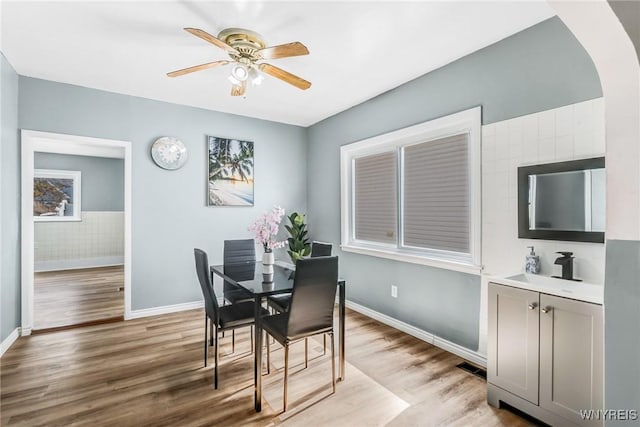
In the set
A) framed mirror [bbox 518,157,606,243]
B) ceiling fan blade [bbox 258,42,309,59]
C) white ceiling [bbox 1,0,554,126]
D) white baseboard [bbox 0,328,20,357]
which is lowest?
white baseboard [bbox 0,328,20,357]

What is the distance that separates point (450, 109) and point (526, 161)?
0.88 meters

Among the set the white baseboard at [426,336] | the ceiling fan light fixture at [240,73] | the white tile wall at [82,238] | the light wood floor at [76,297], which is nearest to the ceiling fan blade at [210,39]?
the ceiling fan light fixture at [240,73]

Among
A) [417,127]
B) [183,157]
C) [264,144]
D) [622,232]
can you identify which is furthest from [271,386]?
[264,144]

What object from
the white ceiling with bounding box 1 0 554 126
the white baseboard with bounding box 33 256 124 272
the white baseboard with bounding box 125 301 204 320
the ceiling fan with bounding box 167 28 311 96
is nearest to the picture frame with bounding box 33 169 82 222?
the white baseboard with bounding box 33 256 124 272

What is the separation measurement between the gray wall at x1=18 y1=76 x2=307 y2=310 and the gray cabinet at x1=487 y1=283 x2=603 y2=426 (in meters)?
3.44

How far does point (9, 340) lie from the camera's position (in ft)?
9.86

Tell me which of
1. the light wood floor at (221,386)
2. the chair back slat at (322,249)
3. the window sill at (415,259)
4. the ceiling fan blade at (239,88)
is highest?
the ceiling fan blade at (239,88)

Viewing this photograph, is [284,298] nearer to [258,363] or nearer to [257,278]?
[257,278]

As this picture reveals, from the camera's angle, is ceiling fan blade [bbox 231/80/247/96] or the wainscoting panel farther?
the wainscoting panel

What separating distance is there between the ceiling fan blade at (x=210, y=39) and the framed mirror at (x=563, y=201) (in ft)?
7.72

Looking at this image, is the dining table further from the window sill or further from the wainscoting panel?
the wainscoting panel

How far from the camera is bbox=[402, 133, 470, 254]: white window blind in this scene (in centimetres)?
291

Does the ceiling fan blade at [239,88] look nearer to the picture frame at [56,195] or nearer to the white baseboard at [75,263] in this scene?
the picture frame at [56,195]

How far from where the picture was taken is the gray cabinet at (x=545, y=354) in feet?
5.48
